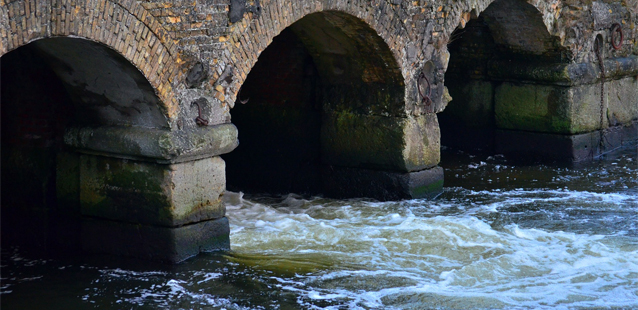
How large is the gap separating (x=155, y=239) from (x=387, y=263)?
1.70m

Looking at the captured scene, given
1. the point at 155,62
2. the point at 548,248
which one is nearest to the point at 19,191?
the point at 155,62

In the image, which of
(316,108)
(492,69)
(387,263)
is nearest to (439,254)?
(387,263)

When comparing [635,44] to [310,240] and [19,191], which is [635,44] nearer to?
[310,240]

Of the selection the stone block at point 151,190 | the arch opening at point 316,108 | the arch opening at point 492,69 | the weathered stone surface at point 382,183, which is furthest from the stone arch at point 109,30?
the arch opening at point 492,69

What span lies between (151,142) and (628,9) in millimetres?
6998

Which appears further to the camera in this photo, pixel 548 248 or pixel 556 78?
pixel 556 78

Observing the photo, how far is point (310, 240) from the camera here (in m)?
6.96

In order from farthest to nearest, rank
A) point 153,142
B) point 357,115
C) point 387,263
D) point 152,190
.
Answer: point 357,115 → point 387,263 → point 152,190 → point 153,142

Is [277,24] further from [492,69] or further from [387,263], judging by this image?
[492,69]

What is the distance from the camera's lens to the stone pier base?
402 inches

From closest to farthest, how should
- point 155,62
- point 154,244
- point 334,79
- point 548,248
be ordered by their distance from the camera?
1. point 155,62
2. point 154,244
3. point 548,248
4. point 334,79

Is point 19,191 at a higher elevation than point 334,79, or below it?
below

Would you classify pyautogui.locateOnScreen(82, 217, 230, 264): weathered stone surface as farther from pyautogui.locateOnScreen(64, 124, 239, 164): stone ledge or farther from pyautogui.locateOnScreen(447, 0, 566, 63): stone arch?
pyautogui.locateOnScreen(447, 0, 566, 63): stone arch

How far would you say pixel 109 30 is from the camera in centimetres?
547
